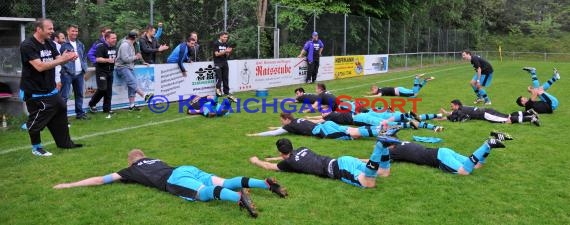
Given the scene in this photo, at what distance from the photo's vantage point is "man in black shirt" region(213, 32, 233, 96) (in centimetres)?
1561

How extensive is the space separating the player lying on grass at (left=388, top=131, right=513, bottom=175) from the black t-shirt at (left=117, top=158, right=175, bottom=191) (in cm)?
306

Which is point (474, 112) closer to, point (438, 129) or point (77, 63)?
point (438, 129)

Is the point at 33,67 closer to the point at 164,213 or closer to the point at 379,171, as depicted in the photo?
the point at 164,213

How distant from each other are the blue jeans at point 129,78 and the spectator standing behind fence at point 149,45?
1.25 m

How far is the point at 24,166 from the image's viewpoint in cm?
719

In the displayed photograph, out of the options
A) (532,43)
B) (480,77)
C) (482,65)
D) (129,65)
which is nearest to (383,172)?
(129,65)

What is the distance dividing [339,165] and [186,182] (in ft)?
6.26

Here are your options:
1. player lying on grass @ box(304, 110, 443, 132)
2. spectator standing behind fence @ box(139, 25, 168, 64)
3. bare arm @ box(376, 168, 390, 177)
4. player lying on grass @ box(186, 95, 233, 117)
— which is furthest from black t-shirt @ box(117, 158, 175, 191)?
spectator standing behind fence @ box(139, 25, 168, 64)

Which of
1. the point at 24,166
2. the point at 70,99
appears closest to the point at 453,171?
the point at 24,166

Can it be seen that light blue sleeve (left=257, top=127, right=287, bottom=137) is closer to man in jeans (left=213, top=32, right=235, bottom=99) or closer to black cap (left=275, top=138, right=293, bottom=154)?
black cap (left=275, top=138, right=293, bottom=154)

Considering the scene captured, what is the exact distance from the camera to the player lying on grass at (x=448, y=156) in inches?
264

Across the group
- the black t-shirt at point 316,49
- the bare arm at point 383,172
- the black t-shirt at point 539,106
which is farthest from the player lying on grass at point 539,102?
the black t-shirt at point 316,49

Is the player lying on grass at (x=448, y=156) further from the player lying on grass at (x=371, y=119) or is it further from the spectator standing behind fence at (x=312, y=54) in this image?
the spectator standing behind fence at (x=312, y=54)

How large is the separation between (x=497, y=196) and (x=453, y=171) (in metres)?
0.91
